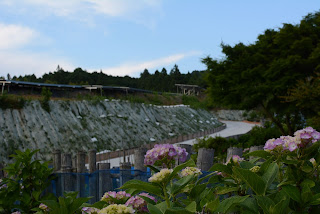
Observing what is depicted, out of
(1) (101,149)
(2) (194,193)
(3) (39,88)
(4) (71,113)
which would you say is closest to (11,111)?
(4) (71,113)

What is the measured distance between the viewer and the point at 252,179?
170 centimetres

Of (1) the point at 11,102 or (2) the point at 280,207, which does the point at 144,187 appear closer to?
(2) the point at 280,207

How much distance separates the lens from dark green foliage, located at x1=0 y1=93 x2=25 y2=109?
20.8 meters

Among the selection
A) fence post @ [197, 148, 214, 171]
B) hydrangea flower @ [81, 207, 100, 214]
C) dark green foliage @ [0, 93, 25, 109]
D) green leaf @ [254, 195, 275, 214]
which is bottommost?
fence post @ [197, 148, 214, 171]

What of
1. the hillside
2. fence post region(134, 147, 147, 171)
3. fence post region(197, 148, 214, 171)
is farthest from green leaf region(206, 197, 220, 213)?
the hillside

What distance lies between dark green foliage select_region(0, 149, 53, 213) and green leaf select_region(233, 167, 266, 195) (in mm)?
3671

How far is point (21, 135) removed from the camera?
19.6m

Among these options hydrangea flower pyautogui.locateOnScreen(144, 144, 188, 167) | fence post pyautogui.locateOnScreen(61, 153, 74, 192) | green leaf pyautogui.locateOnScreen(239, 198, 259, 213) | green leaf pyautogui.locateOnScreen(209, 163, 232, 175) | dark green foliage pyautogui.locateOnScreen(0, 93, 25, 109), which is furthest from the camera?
dark green foliage pyautogui.locateOnScreen(0, 93, 25, 109)

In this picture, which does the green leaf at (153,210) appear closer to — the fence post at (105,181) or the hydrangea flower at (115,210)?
the hydrangea flower at (115,210)

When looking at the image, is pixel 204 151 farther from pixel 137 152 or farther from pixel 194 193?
pixel 194 193

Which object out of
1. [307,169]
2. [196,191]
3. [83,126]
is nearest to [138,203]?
[196,191]

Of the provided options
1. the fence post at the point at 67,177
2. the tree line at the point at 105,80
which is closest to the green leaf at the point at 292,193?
the fence post at the point at 67,177

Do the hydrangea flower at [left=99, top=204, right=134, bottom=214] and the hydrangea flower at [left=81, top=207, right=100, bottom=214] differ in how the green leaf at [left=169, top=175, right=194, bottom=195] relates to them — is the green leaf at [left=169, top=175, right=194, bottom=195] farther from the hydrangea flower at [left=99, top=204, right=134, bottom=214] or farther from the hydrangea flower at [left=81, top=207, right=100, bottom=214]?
the hydrangea flower at [left=81, top=207, right=100, bottom=214]

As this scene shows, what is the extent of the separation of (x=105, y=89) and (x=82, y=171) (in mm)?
36506
